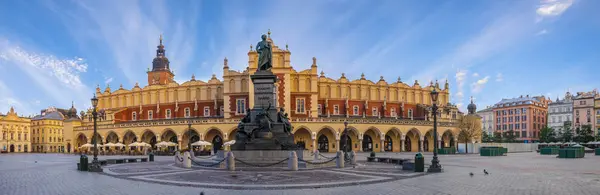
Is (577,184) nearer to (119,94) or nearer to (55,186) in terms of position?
(55,186)

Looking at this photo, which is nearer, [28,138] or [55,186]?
[55,186]

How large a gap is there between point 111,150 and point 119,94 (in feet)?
40.9

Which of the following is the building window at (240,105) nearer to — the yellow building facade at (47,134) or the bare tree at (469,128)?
the bare tree at (469,128)

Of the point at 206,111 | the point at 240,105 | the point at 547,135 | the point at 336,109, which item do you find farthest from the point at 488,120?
the point at 206,111

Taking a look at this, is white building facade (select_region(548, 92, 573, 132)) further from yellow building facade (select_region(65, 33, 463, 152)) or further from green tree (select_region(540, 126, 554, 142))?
yellow building facade (select_region(65, 33, 463, 152))

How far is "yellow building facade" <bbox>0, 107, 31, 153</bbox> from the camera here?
101125 mm

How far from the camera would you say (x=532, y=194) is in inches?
535

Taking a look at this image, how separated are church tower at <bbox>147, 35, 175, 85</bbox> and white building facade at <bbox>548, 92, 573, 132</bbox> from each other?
93.8 m

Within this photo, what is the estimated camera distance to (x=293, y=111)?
213ft

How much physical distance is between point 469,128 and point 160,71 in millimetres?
66868

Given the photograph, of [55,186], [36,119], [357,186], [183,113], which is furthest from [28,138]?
[357,186]

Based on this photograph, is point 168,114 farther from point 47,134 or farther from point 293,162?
point 293,162

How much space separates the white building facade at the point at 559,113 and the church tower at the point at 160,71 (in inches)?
3694

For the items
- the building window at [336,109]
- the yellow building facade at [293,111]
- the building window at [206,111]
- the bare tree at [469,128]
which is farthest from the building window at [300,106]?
the bare tree at [469,128]
